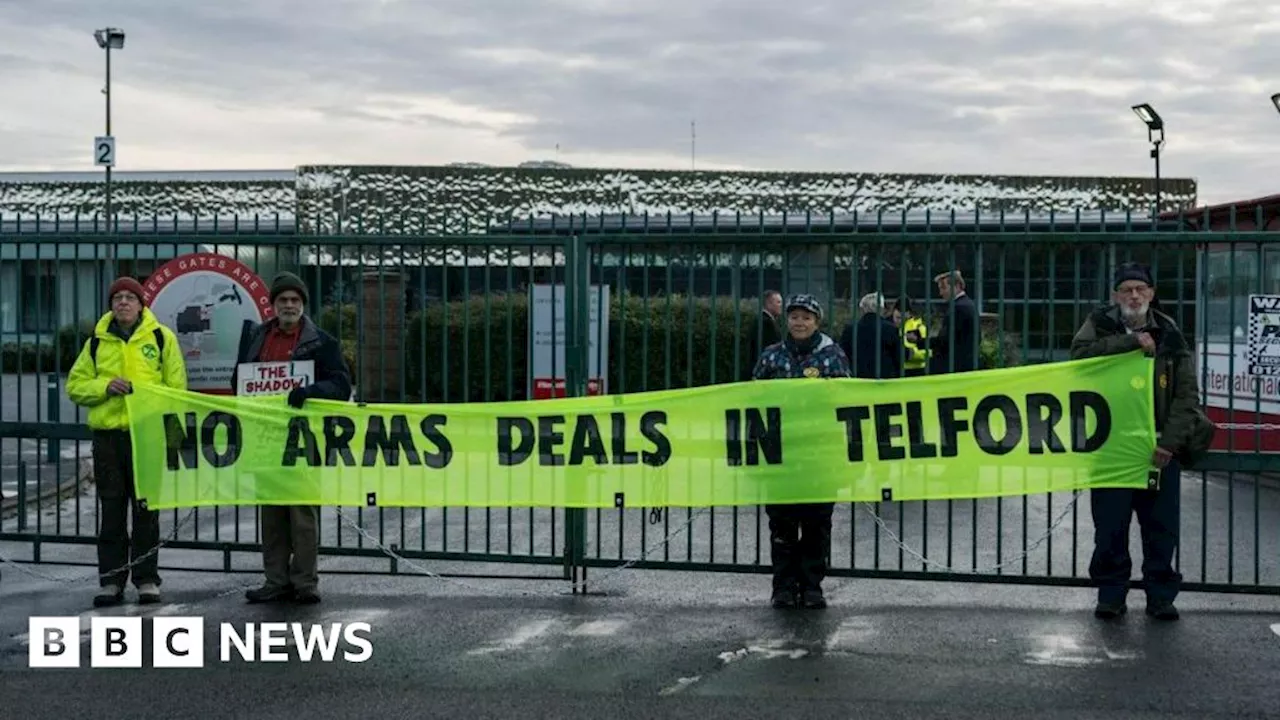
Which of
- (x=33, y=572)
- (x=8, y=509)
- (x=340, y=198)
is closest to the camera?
(x=33, y=572)

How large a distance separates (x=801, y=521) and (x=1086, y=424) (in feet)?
5.26

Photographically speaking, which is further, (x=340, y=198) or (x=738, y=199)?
(x=738, y=199)

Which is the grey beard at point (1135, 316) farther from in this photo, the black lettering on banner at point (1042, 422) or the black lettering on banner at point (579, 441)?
the black lettering on banner at point (579, 441)

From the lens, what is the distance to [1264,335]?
8609mm

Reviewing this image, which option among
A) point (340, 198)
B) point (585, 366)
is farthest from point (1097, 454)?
point (340, 198)

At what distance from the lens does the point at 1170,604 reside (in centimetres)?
830

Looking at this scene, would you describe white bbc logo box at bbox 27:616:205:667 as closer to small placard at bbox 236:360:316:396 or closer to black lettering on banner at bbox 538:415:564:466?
small placard at bbox 236:360:316:396

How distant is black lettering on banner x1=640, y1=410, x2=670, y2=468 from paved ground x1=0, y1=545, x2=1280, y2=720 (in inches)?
32.1

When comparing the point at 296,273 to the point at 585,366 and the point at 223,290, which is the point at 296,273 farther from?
the point at 585,366

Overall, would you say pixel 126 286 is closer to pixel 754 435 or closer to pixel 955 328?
pixel 754 435

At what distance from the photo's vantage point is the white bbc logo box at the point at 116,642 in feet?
24.2

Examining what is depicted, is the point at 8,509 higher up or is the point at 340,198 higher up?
the point at 340,198

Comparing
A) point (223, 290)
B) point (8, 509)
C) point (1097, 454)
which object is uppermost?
point (223, 290)

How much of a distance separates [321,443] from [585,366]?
61.1 inches
